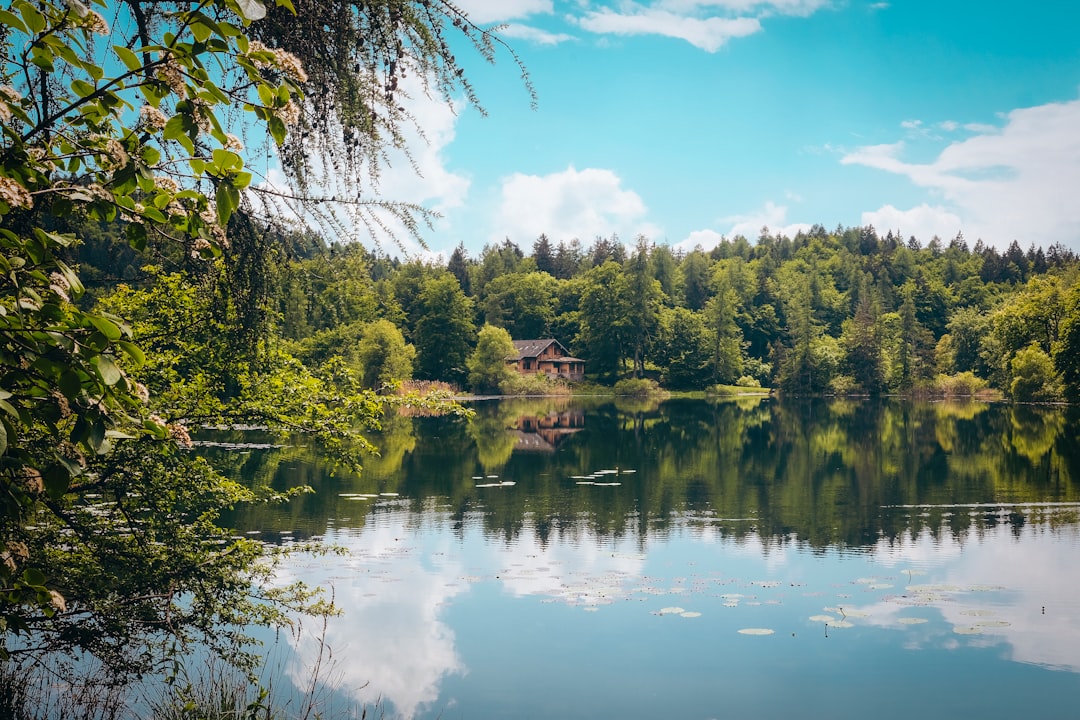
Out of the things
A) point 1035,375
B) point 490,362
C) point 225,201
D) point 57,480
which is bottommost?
point 57,480

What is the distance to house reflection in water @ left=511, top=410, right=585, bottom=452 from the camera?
38.7 m

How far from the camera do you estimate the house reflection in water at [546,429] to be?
38.7 metres

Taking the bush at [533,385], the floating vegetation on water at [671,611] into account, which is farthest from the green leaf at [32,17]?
the bush at [533,385]

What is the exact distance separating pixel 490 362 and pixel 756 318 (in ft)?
159

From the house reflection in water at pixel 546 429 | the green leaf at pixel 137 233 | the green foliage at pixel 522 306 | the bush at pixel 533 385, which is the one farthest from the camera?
the green foliage at pixel 522 306

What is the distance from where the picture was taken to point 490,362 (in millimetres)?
84438

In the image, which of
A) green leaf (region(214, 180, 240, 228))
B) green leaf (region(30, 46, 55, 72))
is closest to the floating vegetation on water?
green leaf (region(214, 180, 240, 228))

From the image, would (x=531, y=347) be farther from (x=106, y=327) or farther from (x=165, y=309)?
(x=106, y=327)

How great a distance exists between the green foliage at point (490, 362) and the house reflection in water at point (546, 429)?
72.9ft

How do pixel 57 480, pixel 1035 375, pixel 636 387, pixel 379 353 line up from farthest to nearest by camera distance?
pixel 636 387 → pixel 379 353 → pixel 1035 375 → pixel 57 480

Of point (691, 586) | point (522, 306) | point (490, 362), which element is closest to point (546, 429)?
point (691, 586)

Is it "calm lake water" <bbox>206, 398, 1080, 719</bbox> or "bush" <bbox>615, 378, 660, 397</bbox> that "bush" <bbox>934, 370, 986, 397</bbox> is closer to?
"bush" <bbox>615, 378, 660, 397</bbox>

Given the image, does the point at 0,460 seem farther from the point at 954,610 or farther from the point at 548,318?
the point at 548,318

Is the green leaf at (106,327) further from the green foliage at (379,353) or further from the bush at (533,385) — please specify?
the bush at (533,385)
